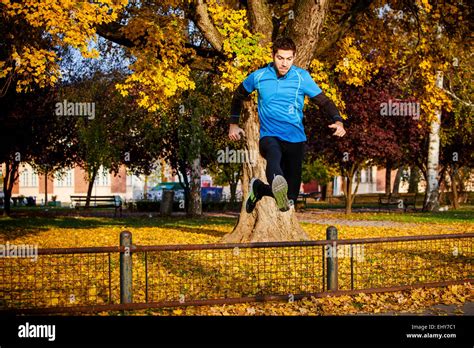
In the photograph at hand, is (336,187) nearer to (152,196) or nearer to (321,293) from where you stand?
(152,196)

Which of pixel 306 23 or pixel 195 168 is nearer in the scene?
pixel 306 23

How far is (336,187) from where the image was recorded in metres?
88.1

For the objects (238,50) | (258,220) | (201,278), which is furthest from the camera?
(258,220)

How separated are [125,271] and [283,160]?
126 inches

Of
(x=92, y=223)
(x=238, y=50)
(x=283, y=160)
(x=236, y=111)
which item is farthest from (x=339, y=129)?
(x=92, y=223)

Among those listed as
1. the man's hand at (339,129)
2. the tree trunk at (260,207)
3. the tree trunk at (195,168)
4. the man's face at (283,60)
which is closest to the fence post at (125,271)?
the man's face at (283,60)

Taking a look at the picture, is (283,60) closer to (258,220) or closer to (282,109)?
(282,109)

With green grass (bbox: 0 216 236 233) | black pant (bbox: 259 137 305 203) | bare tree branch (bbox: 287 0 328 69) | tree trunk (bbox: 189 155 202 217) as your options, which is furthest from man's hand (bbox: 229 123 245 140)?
tree trunk (bbox: 189 155 202 217)

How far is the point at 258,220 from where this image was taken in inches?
762

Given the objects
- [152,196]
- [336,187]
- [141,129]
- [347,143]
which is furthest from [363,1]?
[336,187]

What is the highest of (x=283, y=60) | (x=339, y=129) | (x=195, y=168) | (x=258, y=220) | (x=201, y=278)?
(x=283, y=60)

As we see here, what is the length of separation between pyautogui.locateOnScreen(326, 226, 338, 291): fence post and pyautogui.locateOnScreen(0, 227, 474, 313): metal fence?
0.05ft

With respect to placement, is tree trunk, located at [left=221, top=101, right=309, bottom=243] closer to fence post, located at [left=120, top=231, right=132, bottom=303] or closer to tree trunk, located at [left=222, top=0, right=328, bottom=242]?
tree trunk, located at [left=222, top=0, right=328, bottom=242]
